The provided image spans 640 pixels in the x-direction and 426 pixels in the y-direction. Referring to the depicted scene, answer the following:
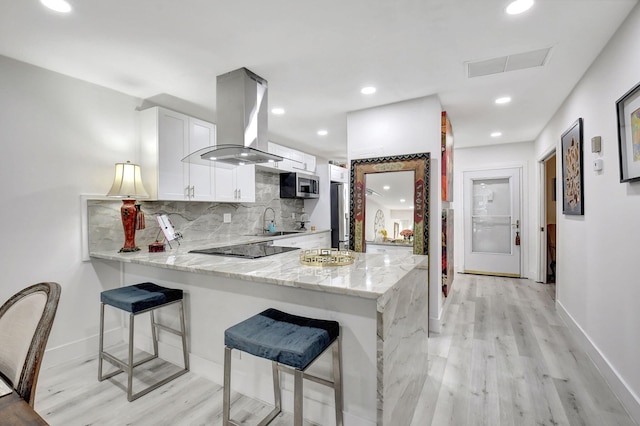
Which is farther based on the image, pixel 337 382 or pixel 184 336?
pixel 184 336

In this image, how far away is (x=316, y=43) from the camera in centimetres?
211

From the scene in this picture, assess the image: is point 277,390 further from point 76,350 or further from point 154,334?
point 76,350

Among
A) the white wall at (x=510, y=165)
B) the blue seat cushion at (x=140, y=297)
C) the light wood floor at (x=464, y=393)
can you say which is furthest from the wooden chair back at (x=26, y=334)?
the white wall at (x=510, y=165)

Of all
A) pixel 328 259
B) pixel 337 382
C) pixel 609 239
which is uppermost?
pixel 609 239

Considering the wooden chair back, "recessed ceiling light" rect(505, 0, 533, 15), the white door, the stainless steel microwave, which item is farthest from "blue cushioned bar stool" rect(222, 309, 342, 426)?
the white door

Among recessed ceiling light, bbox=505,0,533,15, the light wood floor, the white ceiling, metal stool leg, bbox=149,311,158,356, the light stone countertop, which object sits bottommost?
the light wood floor

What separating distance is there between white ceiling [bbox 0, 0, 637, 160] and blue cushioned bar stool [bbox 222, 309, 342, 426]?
5.89ft

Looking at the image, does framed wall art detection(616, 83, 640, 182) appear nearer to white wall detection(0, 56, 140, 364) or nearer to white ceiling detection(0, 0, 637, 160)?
white ceiling detection(0, 0, 637, 160)

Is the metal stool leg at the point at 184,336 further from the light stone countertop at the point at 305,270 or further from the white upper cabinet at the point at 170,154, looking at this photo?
the white upper cabinet at the point at 170,154

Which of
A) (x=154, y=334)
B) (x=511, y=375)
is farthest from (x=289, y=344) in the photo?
(x=511, y=375)

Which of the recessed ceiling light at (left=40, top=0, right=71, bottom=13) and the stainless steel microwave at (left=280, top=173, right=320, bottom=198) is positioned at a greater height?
the recessed ceiling light at (left=40, top=0, right=71, bottom=13)

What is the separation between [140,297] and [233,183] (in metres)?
1.96

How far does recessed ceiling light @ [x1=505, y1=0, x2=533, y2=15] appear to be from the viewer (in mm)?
1684

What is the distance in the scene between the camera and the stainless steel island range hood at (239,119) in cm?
240
